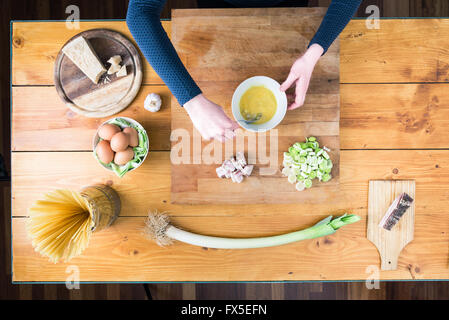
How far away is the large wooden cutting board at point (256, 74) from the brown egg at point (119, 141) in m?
0.16

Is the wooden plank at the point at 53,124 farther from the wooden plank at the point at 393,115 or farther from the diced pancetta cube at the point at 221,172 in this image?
the wooden plank at the point at 393,115

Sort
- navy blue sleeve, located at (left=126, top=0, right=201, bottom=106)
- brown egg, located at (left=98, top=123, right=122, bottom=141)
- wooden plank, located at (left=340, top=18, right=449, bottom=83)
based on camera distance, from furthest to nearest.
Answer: wooden plank, located at (left=340, top=18, right=449, bottom=83), brown egg, located at (left=98, top=123, right=122, bottom=141), navy blue sleeve, located at (left=126, top=0, right=201, bottom=106)

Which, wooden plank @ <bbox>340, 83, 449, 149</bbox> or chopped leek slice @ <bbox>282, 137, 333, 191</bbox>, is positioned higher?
wooden plank @ <bbox>340, 83, 449, 149</bbox>

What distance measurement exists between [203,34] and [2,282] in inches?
65.1

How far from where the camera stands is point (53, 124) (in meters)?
0.95

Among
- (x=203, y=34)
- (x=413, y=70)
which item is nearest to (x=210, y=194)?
(x=203, y=34)

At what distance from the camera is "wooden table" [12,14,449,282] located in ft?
3.09

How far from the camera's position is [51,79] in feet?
3.11

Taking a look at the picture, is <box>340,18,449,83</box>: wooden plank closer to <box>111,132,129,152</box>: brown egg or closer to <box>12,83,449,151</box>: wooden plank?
<box>12,83,449,151</box>: wooden plank

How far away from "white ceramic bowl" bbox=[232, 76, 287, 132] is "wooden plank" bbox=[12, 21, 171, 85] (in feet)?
0.90

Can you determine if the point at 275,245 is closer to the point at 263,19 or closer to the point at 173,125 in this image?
the point at 173,125

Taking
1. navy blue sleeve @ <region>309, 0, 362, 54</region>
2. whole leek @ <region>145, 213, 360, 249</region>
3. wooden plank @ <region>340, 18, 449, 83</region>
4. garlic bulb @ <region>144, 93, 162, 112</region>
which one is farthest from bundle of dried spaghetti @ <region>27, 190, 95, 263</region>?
wooden plank @ <region>340, 18, 449, 83</region>

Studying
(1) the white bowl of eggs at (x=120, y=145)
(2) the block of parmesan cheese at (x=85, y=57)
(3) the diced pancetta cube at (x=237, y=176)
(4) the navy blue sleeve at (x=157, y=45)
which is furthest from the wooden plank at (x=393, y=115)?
(2) the block of parmesan cheese at (x=85, y=57)

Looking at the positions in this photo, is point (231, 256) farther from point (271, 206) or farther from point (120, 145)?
point (120, 145)
